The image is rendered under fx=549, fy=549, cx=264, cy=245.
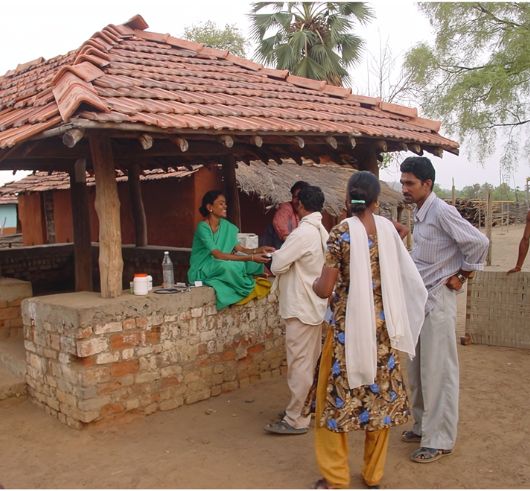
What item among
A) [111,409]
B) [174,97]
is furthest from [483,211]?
[111,409]

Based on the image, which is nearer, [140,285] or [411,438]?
[411,438]

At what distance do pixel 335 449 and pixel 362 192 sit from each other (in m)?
1.46

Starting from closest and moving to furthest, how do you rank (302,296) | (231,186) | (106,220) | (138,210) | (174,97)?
(302,296) < (106,220) < (174,97) < (231,186) < (138,210)

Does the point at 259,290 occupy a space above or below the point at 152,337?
above

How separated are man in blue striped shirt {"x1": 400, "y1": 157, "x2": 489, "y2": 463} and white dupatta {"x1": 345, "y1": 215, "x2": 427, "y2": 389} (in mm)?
460

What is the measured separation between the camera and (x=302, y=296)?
13.6 ft

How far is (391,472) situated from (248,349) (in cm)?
216

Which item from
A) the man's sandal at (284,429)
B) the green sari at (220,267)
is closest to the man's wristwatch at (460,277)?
the man's sandal at (284,429)

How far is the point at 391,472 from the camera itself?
11.7 feet

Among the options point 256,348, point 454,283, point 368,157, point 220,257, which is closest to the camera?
point 454,283

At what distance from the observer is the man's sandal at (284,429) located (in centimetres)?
425

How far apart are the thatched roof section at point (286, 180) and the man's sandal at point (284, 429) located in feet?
22.7

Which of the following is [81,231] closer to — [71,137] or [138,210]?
[138,210]

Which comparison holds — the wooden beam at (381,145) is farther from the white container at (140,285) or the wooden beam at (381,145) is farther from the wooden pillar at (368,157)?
the white container at (140,285)
